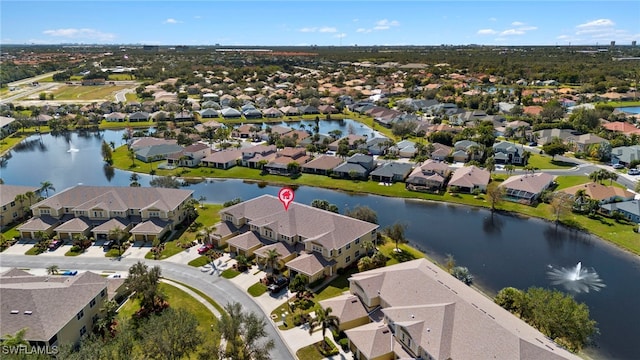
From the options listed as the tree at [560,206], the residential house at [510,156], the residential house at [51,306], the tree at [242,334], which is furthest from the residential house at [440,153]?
the residential house at [51,306]

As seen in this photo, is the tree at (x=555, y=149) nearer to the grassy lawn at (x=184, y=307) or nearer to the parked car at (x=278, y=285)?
the parked car at (x=278, y=285)

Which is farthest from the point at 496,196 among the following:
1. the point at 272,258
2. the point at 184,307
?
the point at 184,307

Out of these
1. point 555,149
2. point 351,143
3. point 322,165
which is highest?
point 555,149

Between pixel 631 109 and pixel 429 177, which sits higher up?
pixel 631 109

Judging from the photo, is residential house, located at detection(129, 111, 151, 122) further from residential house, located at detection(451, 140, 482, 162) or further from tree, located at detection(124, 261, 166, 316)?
tree, located at detection(124, 261, 166, 316)

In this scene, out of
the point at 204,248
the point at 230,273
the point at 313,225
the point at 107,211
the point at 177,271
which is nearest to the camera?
the point at 230,273

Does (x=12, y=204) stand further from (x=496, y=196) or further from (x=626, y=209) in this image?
(x=626, y=209)

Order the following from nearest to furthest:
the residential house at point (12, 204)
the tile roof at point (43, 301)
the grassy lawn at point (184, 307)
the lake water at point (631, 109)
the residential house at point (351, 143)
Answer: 1. the tile roof at point (43, 301)
2. the grassy lawn at point (184, 307)
3. the residential house at point (12, 204)
4. the residential house at point (351, 143)
5. the lake water at point (631, 109)
